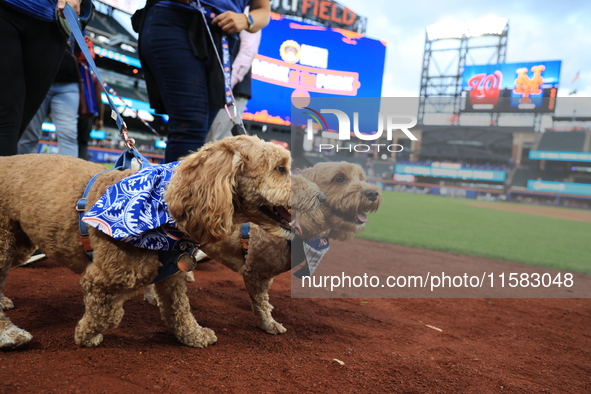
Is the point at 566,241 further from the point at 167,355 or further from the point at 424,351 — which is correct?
the point at 167,355

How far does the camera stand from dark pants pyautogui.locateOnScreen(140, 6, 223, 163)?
7.73ft

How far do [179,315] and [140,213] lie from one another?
66 cm

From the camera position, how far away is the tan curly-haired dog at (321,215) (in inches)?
78.5

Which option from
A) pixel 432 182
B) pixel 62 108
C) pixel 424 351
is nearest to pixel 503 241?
pixel 432 182

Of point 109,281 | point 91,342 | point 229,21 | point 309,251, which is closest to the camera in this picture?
point 109,281

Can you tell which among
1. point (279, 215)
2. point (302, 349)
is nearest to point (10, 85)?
point (279, 215)

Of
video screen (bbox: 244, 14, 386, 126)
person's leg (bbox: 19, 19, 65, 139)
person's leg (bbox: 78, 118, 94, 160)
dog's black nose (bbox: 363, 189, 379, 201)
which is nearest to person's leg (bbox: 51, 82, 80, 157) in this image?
person's leg (bbox: 78, 118, 94, 160)

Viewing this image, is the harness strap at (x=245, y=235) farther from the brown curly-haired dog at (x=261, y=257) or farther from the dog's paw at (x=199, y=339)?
the dog's paw at (x=199, y=339)

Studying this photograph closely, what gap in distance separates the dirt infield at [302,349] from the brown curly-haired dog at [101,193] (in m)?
0.25

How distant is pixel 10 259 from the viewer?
1885 millimetres

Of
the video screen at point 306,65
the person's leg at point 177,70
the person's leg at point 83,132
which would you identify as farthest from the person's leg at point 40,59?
the video screen at point 306,65

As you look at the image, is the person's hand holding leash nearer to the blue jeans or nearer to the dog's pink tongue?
the dog's pink tongue

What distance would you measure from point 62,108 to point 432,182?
3541mm

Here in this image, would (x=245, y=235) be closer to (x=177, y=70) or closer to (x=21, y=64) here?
(x=177, y=70)
